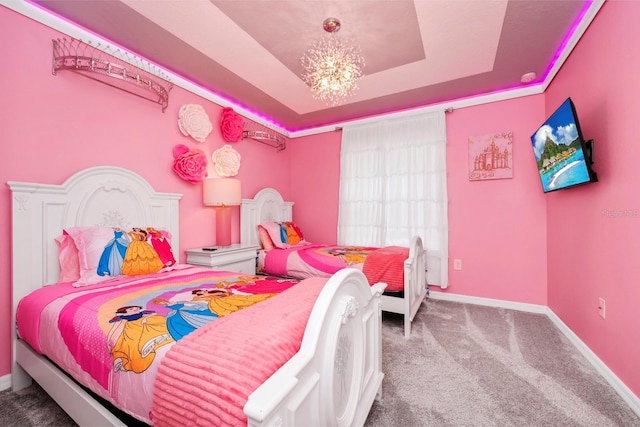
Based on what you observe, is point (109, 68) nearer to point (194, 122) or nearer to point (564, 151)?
point (194, 122)

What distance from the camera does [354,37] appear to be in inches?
87.8

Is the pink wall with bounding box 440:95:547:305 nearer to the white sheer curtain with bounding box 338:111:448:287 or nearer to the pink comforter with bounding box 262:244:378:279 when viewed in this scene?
the white sheer curtain with bounding box 338:111:448:287

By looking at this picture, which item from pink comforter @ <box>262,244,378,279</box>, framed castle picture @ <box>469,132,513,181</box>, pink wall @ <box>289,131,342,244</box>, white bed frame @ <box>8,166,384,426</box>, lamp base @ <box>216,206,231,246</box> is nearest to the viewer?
white bed frame @ <box>8,166,384,426</box>

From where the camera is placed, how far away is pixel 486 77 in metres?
2.88

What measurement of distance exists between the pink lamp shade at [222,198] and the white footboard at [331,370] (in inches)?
78.5

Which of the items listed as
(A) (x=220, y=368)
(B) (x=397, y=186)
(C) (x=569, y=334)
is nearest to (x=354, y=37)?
(B) (x=397, y=186)

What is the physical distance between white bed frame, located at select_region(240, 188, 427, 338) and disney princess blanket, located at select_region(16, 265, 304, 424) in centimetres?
129

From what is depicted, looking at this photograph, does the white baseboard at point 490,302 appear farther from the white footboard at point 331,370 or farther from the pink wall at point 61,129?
the pink wall at point 61,129

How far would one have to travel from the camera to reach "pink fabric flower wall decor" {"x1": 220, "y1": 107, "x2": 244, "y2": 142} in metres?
3.19

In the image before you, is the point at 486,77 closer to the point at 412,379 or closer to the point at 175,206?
the point at 412,379

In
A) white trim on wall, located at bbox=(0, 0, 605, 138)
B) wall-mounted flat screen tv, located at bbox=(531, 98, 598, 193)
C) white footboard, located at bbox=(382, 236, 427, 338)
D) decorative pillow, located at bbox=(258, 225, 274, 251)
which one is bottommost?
white footboard, located at bbox=(382, 236, 427, 338)

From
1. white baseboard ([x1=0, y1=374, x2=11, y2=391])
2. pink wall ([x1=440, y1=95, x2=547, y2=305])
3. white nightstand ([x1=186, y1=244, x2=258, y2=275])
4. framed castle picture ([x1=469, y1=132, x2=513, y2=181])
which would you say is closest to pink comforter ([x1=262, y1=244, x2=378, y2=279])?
white nightstand ([x1=186, y1=244, x2=258, y2=275])

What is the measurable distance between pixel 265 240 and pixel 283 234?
0.25 metres

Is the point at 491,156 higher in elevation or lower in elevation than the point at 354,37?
lower
